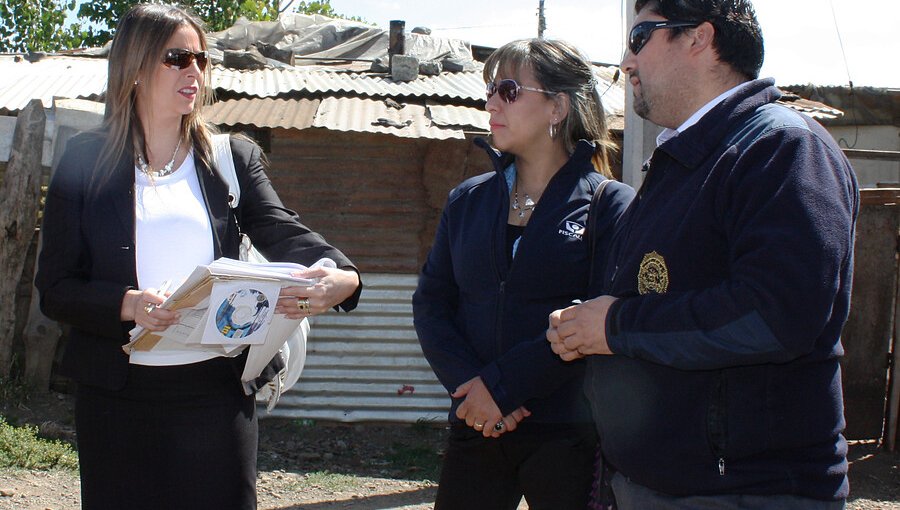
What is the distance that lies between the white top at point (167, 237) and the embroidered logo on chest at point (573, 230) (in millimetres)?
1080

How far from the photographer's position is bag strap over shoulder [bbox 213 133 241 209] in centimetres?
280

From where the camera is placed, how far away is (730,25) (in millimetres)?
2131

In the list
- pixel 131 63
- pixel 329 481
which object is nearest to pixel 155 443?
pixel 131 63

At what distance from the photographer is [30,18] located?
1881cm

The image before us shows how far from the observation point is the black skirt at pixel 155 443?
2633mm

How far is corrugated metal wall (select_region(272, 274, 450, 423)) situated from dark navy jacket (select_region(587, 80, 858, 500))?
15.2ft

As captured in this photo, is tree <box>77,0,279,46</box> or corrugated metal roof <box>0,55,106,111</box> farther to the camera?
tree <box>77,0,279,46</box>

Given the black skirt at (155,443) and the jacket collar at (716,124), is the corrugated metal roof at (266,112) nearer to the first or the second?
the black skirt at (155,443)

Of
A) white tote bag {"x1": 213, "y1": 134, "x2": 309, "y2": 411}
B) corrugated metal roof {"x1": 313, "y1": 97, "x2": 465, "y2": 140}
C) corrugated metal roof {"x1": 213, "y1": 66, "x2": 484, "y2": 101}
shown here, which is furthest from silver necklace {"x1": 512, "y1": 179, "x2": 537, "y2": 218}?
corrugated metal roof {"x1": 213, "y1": 66, "x2": 484, "y2": 101}

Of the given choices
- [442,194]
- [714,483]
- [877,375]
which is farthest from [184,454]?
[877,375]

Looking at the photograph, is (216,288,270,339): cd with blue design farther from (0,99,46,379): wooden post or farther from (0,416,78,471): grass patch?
(0,99,46,379): wooden post

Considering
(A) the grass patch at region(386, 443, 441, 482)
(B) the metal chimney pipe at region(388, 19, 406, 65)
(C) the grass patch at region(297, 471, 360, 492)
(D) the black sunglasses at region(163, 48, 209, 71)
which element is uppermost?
(B) the metal chimney pipe at region(388, 19, 406, 65)

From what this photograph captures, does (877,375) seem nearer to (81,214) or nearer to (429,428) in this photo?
(429,428)

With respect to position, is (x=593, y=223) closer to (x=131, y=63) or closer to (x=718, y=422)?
(x=718, y=422)
